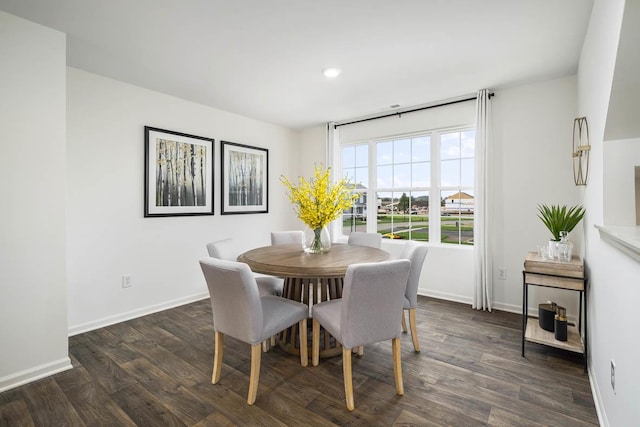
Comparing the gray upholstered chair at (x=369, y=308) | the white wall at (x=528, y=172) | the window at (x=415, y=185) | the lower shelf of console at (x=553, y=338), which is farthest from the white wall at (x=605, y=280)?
the window at (x=415, y=185)

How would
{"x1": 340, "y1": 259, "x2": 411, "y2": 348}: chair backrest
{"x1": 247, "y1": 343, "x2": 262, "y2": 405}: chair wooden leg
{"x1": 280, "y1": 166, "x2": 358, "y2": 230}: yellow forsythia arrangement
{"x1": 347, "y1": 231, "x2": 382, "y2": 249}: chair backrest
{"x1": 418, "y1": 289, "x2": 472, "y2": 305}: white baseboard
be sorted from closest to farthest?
{"x1": 340, "y1": 259, "x2": 411, "y2": 348}: chair backrest, {"x1": 247, "y1": 343, "x2": 262, "y2": 405}: chair wooden leg, {"x1": 280, "y1": 166, "x2": 358, "y2": 230}: yellow forsythia arrangement, {"x1": 347, "y1": 231, "x2": 382, "y2": 249}: chair backrest, {"x1": 418, "y1": 289, "x2": 472, "y2": 305}: white baseboard

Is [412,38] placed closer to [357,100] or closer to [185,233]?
[357,100]

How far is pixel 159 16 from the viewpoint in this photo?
2129mm

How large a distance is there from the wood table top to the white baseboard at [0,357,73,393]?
1501 mm

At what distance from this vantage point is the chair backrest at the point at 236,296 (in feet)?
6.03

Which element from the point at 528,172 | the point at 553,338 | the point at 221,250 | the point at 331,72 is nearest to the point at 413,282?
the point at 553,338

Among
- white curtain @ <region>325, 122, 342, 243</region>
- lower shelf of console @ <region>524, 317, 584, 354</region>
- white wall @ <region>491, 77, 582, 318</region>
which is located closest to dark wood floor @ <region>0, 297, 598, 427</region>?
lower shelf of console @ <region>524, 317, 584, 354</region>

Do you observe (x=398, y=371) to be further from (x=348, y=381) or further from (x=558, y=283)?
(x=558, y=283)

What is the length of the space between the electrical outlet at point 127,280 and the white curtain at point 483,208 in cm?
388

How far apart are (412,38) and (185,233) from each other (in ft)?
10.6

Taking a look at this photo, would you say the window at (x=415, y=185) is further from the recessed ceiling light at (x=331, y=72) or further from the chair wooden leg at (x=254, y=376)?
the chair wooden leg at (x=254, y=376)

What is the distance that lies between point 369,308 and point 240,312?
31.4 inches

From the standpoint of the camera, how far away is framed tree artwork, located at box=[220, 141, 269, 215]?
4.25m

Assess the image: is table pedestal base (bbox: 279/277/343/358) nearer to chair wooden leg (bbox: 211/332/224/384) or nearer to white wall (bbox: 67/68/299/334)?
chair wooden leg (bbox: 211/332/224/384)
